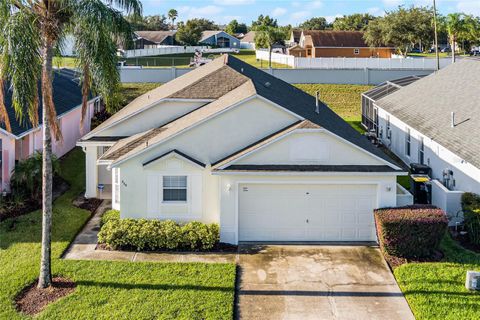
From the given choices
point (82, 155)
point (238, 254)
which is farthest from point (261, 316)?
point (82, 155)

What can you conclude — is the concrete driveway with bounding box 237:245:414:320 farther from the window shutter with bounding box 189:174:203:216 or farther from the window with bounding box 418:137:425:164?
the window with bounding box 418:137:425:164

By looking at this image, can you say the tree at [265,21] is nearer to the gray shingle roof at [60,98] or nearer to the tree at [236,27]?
the tree at [236,27]

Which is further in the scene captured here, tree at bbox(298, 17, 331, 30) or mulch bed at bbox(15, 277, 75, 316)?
tree at bbox(298, 17, 331, 30)

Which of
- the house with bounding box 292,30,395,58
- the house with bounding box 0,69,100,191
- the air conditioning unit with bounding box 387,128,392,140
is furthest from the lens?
the house with bounding box 292,30,395,58

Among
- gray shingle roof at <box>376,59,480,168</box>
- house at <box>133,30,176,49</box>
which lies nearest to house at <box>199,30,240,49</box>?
house at <box>133,30,176,49</box>

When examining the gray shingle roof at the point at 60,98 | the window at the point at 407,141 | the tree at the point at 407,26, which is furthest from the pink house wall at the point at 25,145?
the tree at the point at 407,26

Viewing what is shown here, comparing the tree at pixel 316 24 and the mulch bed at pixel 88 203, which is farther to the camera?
the tree at pixel 316 24
